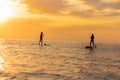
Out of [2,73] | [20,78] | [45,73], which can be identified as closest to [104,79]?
[45,73]

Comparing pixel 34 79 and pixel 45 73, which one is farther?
pixel 45 73

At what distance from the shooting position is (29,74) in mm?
20344

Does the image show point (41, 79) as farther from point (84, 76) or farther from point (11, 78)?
point (84, 76)

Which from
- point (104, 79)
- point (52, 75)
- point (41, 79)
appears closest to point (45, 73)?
point (52, 75)

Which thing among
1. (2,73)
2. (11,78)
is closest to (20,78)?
(11,78)

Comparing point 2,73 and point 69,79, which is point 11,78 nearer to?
point 2,73

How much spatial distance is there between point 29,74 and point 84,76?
13.0ft

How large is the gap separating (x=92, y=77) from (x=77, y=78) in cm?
146

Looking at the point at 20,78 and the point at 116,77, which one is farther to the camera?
the point at 116,77

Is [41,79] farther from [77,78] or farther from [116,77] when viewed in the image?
[116,77]

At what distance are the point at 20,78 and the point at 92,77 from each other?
207 inches

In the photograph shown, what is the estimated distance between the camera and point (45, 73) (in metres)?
21.2

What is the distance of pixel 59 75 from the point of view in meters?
20.5

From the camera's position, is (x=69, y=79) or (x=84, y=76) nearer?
(x=69, y=79)
